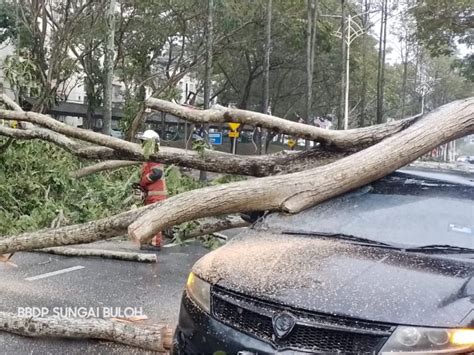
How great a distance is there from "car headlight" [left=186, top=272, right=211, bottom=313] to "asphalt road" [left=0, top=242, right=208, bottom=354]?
1.52 meters

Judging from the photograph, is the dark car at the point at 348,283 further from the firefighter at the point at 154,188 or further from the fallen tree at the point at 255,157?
the firefighter at the point at 154,188

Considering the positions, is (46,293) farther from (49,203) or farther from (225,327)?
(225,327)

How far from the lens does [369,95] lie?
50188 millimetres

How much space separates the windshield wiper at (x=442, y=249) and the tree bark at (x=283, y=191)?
983 mm

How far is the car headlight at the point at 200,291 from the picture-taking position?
10.1 ft

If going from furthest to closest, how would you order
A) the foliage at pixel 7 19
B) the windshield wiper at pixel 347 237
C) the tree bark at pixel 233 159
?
1. the foliage at pixel 7 19
2. the tree bark at pixel 233 159
3. the windshield wiper at pixel 347 237

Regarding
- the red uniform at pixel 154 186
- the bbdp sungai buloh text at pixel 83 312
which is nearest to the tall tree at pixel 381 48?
the red uniform at pixel 154 186

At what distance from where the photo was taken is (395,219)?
3.66m

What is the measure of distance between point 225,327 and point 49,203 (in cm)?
693

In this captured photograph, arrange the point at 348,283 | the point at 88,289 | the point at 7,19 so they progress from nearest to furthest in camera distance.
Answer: the point at 348,283 → the point at 88,289 → the point at 7,19

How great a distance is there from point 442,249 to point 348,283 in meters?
0.81

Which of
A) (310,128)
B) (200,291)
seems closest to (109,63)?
(310,128)

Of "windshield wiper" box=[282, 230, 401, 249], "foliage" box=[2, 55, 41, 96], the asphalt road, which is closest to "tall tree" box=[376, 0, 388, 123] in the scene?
"foliage" box=[2, 55, 41, 96]

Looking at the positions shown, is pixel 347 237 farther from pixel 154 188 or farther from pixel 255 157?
pixel 154 188
